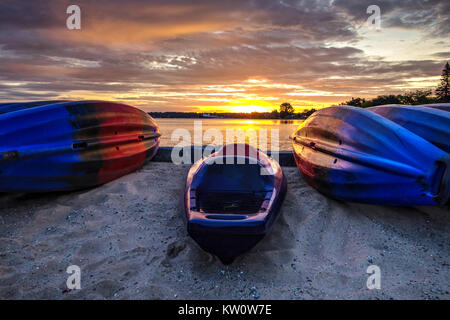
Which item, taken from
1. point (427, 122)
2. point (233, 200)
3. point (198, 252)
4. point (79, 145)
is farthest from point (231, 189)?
point (427, 122)

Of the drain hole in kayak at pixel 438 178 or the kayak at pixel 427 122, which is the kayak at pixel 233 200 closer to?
the drain hole in kayak at pixel 438 178

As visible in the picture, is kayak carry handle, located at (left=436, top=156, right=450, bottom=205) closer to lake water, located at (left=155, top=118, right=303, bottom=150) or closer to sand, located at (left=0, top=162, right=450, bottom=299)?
sand, located at (left=0, top=162, right=450, bottom=299)

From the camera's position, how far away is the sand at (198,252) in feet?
7.14

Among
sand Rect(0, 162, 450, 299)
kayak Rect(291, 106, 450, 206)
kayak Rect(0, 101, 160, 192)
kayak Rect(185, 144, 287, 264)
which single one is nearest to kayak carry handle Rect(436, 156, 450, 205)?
kayak Rect(291, 106, 450, 206)

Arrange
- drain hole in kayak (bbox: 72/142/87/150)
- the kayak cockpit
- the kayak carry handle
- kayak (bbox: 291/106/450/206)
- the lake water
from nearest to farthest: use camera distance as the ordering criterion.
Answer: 1. the kayak carry handle
2. kayak (bbox: 291/106/450/206)
3. the kayak cockpit
4. drain hole in kayak (bbox: 72/142/87/150)
5. the lake water

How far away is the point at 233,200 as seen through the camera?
3035 mm

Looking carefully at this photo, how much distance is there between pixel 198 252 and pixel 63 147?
98.9 inches

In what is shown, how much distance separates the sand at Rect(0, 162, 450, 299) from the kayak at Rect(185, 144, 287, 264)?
13.4 inches

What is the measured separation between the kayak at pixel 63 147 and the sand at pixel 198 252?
1.05 feet

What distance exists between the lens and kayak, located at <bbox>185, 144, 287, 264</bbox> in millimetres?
2223

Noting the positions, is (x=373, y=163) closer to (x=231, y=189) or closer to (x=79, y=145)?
(x=231, y=189)

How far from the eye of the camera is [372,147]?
313 cm

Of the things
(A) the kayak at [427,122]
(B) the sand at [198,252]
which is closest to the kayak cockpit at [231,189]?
(B) the sand at [198,252]
